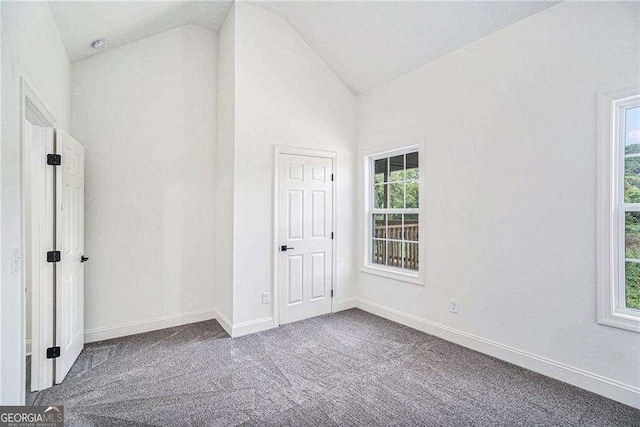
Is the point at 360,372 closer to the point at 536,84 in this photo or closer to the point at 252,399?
the point at 252,399

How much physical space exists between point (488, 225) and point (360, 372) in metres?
1.76

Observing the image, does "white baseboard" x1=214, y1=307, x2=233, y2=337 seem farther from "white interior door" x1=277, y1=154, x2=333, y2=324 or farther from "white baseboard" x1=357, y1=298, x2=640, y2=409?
"white baseboard" x1=357, y1=298, x2=640, y2=409

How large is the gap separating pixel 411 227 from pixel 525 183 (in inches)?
53.1

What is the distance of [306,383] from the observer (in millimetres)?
2516

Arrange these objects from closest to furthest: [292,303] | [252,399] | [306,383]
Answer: [252,399], [306,383], [292,303]

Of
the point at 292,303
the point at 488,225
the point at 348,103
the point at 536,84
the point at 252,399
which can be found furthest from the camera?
the point at 348,103

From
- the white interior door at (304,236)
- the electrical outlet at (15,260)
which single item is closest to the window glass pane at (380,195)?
the white interior door at (304,236)

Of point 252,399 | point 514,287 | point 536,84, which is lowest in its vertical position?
point 252,399

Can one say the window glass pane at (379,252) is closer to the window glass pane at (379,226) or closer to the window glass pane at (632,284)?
the window glass pane at (379,226)

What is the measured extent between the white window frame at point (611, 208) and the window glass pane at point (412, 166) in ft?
5.60

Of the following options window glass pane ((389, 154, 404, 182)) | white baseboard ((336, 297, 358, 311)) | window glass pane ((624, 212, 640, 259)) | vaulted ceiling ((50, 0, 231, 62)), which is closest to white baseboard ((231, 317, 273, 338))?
white baseboard ((336, 297, 358, 311))

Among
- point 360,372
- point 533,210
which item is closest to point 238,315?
point 360,372

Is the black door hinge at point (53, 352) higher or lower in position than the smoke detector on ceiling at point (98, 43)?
lower

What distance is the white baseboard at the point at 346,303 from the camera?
428cm
